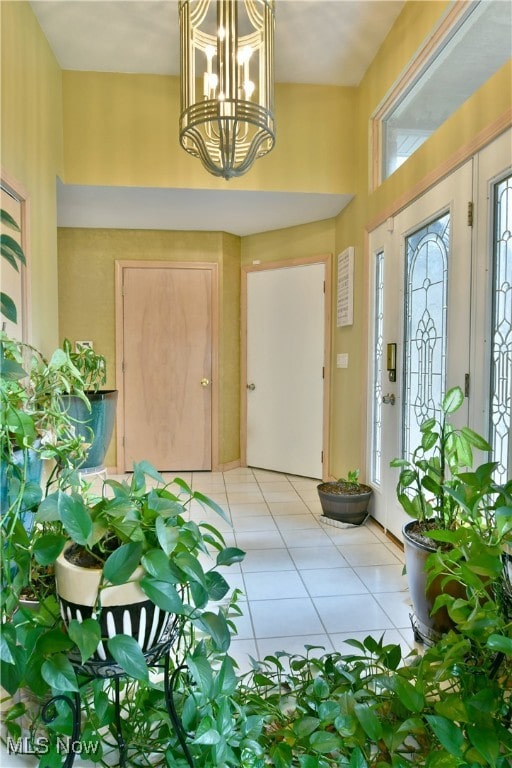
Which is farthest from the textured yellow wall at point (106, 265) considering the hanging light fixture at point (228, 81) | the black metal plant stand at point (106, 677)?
the black metal plant stand at point (106, 677)

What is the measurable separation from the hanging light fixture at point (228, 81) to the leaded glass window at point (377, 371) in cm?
116

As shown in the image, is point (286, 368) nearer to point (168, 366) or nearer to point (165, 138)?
point (168, 366)

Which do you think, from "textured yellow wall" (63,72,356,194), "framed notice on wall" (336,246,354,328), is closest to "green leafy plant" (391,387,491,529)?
"framed notice on wall" (336,246,354,328)

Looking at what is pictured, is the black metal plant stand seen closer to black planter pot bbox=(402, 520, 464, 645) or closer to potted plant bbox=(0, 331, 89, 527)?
potted plant bbox=(0, 331, 89, 527)

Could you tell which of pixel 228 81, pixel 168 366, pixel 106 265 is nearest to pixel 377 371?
pixel 228 81

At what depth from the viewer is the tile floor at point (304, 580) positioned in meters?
1.87

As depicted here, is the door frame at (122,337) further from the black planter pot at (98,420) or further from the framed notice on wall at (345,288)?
the black planter pot at (98,420)

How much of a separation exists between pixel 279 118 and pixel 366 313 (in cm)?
154

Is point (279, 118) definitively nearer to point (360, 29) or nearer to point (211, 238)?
point (360, 29)

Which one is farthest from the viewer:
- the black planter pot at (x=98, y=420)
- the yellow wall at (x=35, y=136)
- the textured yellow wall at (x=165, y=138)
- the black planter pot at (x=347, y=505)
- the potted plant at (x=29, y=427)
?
the textured yellow wall at (x=165, y=138)

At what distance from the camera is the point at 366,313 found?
3.23m

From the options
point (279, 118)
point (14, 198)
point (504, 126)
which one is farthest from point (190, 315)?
point (504, 126)

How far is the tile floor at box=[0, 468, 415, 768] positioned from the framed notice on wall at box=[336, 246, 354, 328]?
1.47m

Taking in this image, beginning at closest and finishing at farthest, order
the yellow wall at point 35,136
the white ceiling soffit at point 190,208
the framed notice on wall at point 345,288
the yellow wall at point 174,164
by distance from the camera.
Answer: the yellow wall at point 35,136 < the yellow wall at point 174,164 < the white ceiling soffit at point 190,208 < the framed notice on wall at point 345,288
